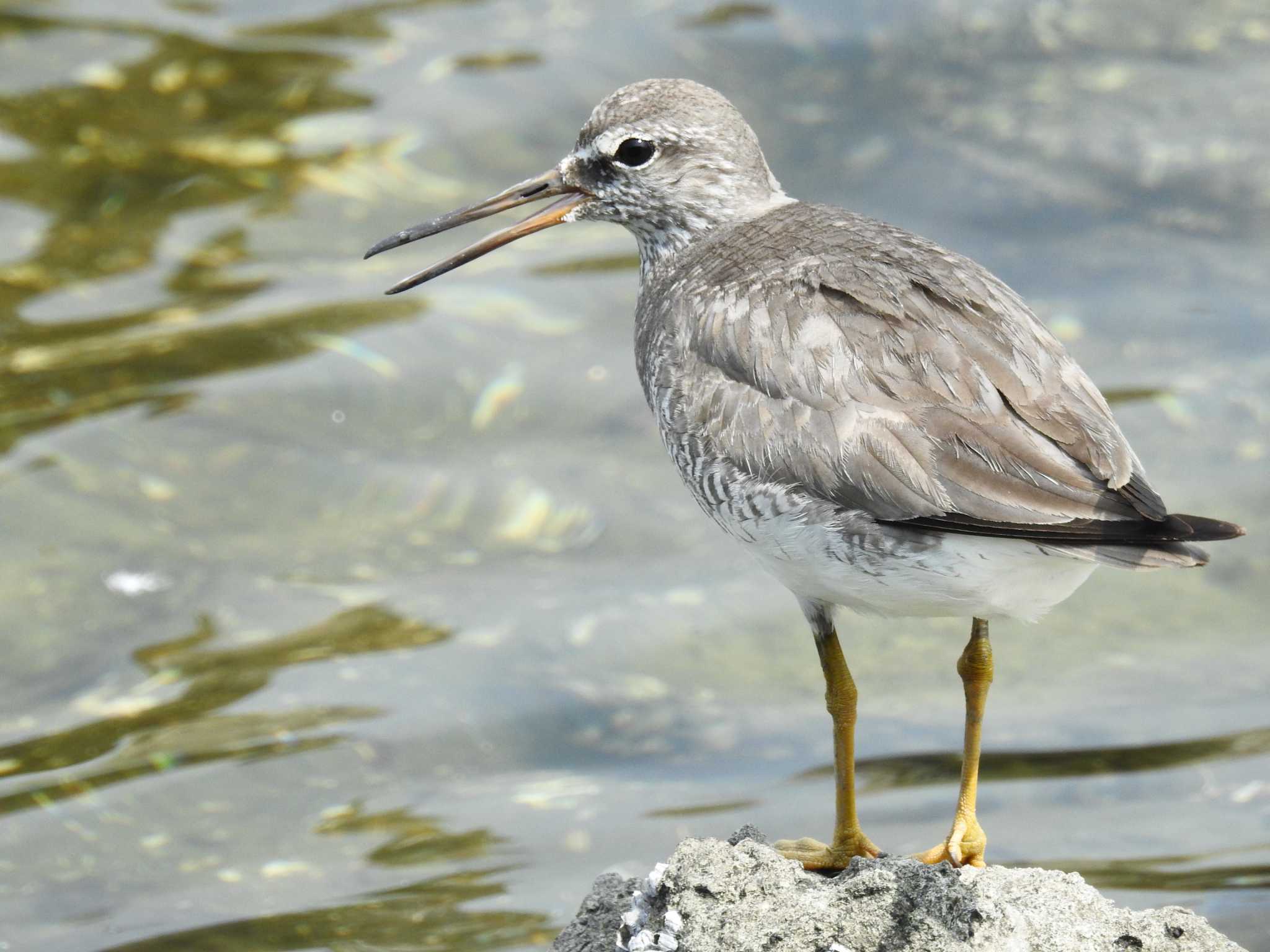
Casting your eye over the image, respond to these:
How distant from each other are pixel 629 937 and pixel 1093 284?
760 cm

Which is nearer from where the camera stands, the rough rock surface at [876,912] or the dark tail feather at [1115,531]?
the rough rock surface at [876,912]

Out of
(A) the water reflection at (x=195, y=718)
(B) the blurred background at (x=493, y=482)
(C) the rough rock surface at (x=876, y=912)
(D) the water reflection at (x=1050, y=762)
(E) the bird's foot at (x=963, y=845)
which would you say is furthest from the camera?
(A) the water reflection at (x=195, y=718)

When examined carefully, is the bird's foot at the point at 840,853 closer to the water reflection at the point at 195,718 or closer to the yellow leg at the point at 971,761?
the yellow leg at the point at 971,761

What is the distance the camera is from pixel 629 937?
4.75m

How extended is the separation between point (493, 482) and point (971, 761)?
4.56 metres

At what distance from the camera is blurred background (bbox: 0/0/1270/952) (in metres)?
7.59

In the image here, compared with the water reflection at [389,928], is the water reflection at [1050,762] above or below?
above

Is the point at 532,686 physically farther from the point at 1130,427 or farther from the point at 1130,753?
the point at 1130,427

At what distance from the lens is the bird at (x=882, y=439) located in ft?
17.0

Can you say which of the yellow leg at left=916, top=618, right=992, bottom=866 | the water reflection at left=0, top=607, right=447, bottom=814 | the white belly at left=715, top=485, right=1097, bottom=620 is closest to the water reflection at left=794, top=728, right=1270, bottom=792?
the yellow leg at left=916, top=618, right=992, bottom=866

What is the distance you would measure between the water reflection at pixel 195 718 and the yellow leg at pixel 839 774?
2895mm

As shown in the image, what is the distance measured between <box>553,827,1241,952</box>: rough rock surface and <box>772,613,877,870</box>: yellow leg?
1.29 m

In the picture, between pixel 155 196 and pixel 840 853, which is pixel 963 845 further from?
pixel 155 196

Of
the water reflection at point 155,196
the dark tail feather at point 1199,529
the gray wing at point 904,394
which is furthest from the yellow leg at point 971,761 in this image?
the water reflection at point 155,196
